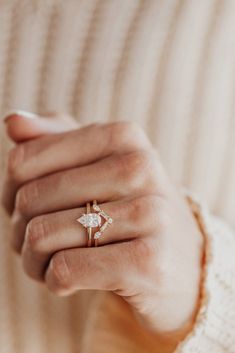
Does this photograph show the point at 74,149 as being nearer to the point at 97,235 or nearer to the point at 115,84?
the point at 97,235

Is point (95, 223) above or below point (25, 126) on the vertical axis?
below

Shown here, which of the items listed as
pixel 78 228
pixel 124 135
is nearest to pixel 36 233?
pixel 78 228

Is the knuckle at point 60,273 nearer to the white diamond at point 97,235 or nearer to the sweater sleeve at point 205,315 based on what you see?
the white diamond at point 97,235

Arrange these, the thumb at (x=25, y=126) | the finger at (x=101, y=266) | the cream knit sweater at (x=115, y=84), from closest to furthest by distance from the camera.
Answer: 1. the finger at (x=101, y=266)
2. the thumb at (x=25, y=126)
3. the cream knit sweater at (x=115, y=84)

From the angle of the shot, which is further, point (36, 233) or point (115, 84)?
point (115, 84)

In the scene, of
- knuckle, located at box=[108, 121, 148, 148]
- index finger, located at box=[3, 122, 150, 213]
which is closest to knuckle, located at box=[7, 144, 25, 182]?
index finger, located at box=[3, 122, 150, 213]

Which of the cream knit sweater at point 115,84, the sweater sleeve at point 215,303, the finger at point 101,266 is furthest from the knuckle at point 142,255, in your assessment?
the cream knit sweater at point 115,84

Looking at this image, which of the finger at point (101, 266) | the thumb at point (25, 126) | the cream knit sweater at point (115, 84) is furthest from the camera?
the cream knit sweater at point (115, 84)

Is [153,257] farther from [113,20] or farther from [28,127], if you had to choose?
[113,20]
